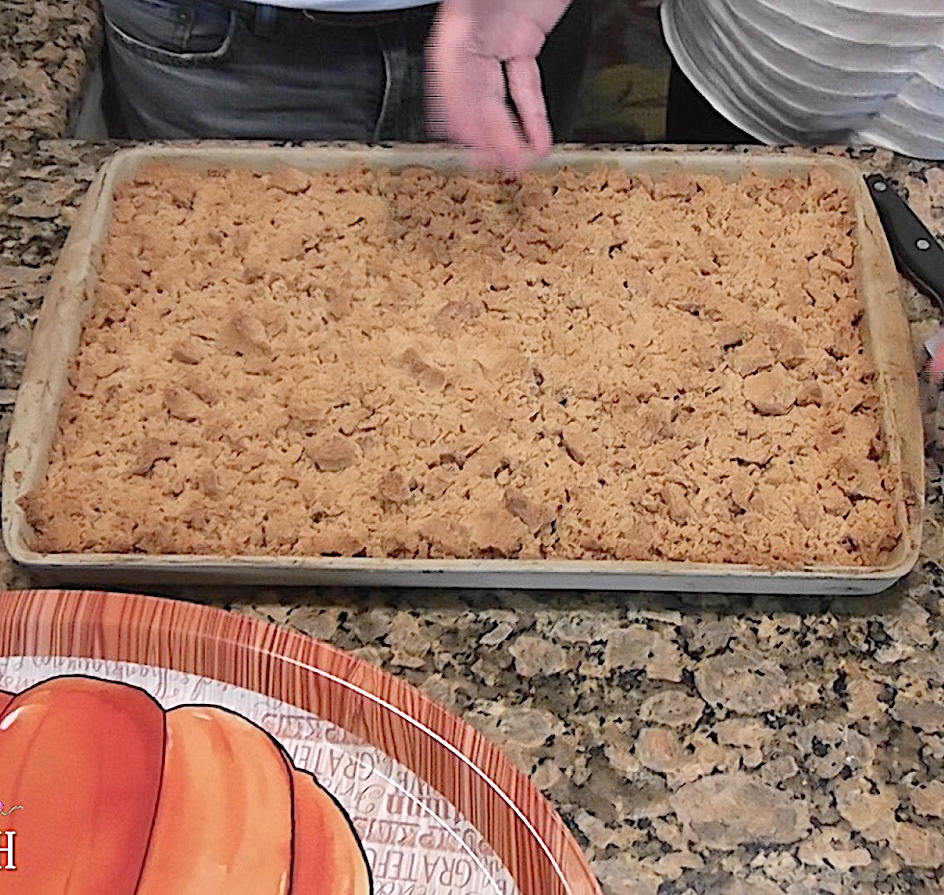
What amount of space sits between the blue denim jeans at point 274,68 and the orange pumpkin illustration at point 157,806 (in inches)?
21.9

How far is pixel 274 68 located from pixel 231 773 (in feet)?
1.99

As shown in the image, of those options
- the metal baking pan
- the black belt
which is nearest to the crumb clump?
the metal baking pan

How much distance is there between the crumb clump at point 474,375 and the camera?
0.70 meters

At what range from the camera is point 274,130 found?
3.33ft

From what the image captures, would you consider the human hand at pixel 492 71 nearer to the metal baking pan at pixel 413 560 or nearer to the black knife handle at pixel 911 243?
the metal baking pan at pixel 413 560

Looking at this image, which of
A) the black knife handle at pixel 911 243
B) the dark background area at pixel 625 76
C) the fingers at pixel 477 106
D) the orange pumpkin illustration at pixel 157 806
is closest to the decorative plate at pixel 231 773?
the orange pumpkin illustration at pixel 157 806

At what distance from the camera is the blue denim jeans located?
934 mm

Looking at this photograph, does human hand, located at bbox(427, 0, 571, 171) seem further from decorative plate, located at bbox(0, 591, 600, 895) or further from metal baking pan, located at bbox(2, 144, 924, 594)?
decorative plate, located at bbox(0, 591, 600, 895)

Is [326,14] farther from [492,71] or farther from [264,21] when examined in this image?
[492,71]

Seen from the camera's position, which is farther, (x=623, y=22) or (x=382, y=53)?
(x=623, y=22)

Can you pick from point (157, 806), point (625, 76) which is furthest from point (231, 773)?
point (625, 76)

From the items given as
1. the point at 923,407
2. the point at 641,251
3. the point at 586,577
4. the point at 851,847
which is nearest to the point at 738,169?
the point at 641,251

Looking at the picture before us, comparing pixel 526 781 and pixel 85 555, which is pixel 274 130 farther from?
pixel 526 781

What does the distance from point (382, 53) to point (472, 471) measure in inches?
15.9
